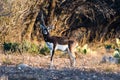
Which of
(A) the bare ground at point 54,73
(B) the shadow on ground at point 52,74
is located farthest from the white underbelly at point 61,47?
(B) the shadow on ground at point 52,74

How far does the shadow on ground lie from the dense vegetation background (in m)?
6.85

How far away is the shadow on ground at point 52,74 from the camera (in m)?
12.9

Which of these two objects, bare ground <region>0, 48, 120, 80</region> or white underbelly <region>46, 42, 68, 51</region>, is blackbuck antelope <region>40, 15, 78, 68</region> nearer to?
white underbelly <region>46, 42, 68, 51</region>

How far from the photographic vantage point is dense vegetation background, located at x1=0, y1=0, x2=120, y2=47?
21422mm

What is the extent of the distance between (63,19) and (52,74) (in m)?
11.0

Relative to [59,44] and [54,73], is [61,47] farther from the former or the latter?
[54,73]

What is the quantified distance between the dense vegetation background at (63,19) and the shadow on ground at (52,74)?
6.85 metres

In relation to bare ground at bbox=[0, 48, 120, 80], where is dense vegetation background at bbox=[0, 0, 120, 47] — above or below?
above

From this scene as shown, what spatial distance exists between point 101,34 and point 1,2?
7.52 meters

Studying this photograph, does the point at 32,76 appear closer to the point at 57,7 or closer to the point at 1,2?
the point at 1,2

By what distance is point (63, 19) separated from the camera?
24281 mm

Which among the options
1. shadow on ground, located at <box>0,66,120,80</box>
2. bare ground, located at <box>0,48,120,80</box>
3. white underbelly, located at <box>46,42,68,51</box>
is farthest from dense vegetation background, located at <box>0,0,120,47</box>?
shadow on ground, located at <box>0,66,120,80</box>

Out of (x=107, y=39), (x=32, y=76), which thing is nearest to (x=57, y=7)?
(x=107, y=39)

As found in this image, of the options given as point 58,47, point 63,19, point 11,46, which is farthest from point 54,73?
point 63,19
